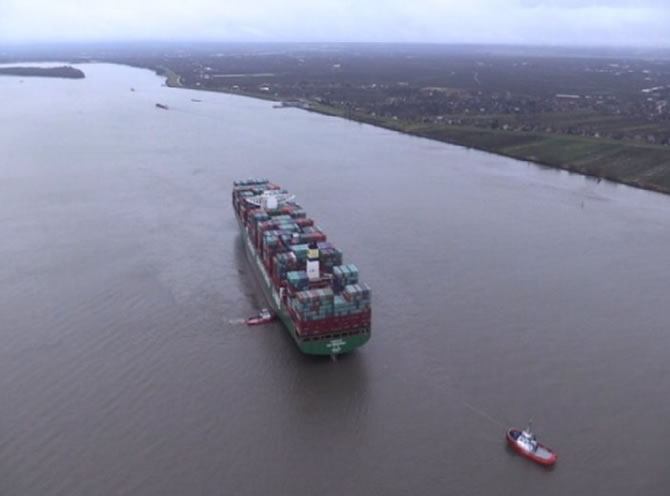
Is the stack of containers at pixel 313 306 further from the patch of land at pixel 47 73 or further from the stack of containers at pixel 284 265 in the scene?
the patch of land at pixel 47 73

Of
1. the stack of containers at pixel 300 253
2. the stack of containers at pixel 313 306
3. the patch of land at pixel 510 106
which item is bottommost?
the stack of containers at pixel 313 306

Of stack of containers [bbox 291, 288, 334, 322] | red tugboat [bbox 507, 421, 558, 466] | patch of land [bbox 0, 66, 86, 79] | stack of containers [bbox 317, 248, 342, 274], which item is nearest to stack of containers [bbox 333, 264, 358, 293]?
stack of containers [bbox 291, 288, 334, 322]

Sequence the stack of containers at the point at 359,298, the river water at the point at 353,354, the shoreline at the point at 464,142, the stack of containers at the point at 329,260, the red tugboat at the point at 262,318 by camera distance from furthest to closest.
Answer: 1. the shoreline at the point at 464,142
2. the stack of containers at the point at 329,260
3. the red tugboat at the point at 262,318
4. the stack of containers at the point at 359,298
5. the river water at the point at 353,354

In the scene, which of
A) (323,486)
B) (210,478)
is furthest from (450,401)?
(210,478)

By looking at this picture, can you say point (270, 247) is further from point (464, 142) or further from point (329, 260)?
point (464, 142)

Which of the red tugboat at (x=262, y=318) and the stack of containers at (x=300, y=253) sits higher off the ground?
the stack of containers at (x=300, y=253)

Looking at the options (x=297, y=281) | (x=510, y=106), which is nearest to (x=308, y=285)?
(x=297, y=281)

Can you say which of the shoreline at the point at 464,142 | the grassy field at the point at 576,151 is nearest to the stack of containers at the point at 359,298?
the shoreline at the point at 464,142

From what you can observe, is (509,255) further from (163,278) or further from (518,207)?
(163,278)
